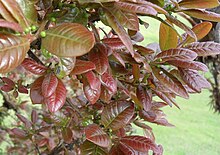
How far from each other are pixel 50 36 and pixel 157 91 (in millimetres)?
396

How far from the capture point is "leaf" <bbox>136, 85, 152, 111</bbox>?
87 centimetres

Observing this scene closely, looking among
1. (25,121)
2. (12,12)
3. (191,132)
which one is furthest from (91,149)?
(191,132)

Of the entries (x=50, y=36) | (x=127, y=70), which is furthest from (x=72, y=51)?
(x=127, y=70)

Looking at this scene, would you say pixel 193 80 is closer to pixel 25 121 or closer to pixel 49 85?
pixel 49 85

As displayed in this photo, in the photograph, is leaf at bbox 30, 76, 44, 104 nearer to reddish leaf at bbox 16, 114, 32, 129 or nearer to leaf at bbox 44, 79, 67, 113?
leaf at bbox 44, 79, 67, 113

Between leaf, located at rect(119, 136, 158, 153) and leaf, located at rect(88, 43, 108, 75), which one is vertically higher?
leaf, located at rect(88, 43, 108, 75)

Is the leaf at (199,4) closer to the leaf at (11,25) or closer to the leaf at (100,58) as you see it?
the leaf at (100,58)

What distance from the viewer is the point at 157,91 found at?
0.92 metres

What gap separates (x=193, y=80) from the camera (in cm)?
81

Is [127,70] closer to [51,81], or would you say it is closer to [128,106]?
[128,106]

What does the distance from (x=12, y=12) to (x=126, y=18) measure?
198 mm

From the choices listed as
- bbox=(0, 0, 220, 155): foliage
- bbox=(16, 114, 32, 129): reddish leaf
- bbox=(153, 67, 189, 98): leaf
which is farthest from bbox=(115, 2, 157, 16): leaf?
bbox=(16, 114, 32, 129): reddish leaf

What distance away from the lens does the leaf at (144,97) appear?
875mm

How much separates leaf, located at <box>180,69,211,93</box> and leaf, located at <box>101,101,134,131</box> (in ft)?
0.51
